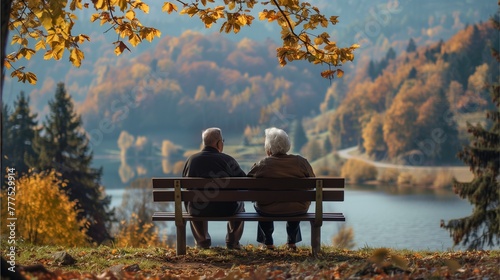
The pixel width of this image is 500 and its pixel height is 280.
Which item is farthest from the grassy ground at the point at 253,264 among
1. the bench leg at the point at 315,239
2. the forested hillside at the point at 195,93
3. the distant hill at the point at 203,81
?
the forested hillside at the point at 195,93

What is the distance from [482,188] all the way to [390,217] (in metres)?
44.9

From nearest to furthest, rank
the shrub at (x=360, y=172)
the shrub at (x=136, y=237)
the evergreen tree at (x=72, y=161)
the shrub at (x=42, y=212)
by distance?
1. the shrub at (x=42, y=212)
2. the shrub at (x=136, y=237)
3. the evergreen tree at (x=72, y=161)
4. the shrub at (x=360, y=172)

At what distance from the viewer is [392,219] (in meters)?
69.6

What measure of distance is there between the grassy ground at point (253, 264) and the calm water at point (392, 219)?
→ 42.2m

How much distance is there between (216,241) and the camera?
5866cm

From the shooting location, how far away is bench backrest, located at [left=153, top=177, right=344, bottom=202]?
7957 mm

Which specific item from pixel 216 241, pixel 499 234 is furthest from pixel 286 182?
pixel 216 241

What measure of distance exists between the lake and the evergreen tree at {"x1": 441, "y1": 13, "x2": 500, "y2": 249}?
78.7 ft

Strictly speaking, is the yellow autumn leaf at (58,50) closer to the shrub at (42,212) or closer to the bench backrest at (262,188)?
the bench backrest at (262,188)

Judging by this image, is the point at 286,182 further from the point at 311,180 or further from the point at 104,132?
the point at 104,132

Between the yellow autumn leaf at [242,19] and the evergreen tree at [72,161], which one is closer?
the yellow autumn leaf at [242,19]

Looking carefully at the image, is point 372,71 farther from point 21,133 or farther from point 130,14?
point 130,14

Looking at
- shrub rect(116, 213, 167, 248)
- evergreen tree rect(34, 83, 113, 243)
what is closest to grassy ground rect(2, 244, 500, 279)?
shrub rect(116, 213, 167, 248)

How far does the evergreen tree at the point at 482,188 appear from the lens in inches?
1013
